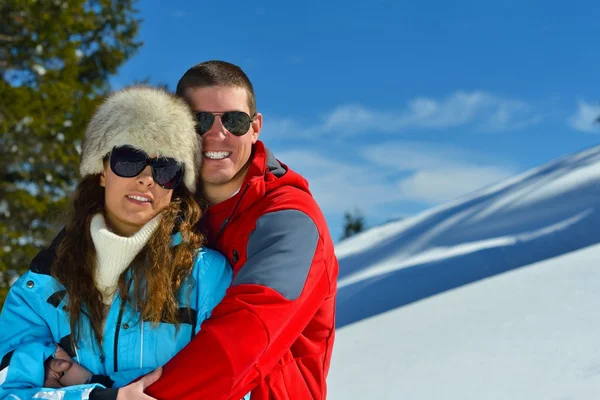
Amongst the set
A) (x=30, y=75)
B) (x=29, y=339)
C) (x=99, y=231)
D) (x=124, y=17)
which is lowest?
(x=29, y=339)

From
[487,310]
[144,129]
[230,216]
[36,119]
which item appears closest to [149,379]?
[230,216]

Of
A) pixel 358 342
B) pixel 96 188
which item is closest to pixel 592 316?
pixel 358 342

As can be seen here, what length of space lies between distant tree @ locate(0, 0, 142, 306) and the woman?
896cm

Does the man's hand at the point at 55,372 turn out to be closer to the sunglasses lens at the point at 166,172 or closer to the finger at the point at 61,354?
the finger at the point at 61,354

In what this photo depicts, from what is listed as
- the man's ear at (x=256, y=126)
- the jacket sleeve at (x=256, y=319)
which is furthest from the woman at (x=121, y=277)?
the man's ear at (x=256, y=126)

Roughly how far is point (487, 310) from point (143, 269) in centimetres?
361

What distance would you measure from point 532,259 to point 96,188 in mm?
7093

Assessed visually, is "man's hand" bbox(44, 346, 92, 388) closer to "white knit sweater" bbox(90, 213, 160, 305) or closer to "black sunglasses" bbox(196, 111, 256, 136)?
"white knit sweater" bbox(90, 213, 160, 305)

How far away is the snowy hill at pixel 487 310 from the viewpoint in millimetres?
3600

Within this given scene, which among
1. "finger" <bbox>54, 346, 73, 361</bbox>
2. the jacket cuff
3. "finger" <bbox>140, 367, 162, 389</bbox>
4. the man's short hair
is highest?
the man's short hair

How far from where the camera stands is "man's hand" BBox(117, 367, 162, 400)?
1.99 metres

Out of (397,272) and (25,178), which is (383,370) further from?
(25,178)

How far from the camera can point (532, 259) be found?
8328 mm

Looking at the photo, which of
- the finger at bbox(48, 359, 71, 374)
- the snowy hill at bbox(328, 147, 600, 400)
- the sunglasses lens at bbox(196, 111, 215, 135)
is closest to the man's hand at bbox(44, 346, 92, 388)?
the finger at bbox(48, 359, 71, 374)
